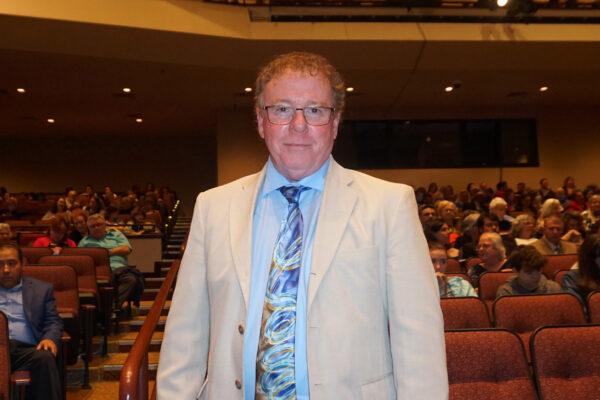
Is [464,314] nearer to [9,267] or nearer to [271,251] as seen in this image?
[271,251]

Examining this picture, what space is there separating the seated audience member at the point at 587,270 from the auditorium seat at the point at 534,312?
53 cm

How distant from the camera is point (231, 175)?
1471 cm

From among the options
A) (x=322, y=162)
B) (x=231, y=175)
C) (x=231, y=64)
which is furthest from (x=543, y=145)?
→ (x=322, y=162)

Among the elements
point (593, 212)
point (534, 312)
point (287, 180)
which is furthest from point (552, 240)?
point (287, 180)

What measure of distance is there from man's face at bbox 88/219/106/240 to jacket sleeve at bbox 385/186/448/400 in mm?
6066

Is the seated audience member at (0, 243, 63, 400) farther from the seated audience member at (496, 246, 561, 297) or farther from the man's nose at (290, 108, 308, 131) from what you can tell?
the man's nose at (290, 108, 308, 131)

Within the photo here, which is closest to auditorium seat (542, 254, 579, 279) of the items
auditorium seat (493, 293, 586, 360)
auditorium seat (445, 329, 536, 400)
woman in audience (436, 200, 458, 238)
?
auditorium seat (493, 293, 586, 360)

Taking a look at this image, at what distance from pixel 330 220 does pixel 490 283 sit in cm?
345

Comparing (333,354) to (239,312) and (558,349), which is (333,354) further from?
(558,349)

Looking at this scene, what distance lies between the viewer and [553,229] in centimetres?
627

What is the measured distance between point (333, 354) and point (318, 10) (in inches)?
345

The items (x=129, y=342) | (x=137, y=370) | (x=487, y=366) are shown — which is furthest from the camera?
(x=129, y=342)

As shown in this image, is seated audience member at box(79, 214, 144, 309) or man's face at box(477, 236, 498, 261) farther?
seated audience member at box(79, 214, 144, 309)

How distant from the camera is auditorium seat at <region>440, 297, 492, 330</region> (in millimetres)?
3664
